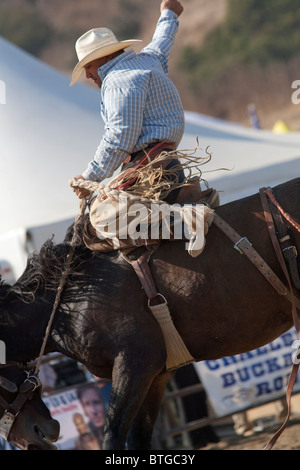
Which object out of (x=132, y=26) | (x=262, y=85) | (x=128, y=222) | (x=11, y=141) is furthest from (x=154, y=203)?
(x=132, y=26)

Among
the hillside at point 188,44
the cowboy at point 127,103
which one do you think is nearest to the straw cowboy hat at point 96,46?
the cowboy at point 127,103

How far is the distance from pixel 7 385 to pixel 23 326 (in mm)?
343

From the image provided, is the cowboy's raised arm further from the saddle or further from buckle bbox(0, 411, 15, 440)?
buckle bbox(0, 411, 15, 440)

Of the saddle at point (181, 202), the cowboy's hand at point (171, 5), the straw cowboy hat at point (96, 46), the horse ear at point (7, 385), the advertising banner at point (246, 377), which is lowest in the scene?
the advertising banner at point (246, 377)

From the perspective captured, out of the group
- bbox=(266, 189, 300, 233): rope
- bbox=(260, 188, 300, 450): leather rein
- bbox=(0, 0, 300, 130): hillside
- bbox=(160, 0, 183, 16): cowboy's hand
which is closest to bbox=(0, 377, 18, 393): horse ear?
bbox=(260, 188, 300, 450): leather rein

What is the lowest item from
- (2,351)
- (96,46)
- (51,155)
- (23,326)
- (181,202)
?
(2,351)

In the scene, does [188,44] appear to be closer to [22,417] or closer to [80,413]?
[80,413]

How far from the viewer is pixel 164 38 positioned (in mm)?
4129

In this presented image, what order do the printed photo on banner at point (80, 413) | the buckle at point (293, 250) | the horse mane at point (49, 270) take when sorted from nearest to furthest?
the buckle at point (293, 250) < the horse mane at point (49, 270) < the printed photo on banner at point (80, 413)

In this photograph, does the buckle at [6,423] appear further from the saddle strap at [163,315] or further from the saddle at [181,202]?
the saddle at [181,202]

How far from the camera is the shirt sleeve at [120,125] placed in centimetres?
353

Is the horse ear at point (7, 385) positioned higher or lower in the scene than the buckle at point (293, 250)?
lower

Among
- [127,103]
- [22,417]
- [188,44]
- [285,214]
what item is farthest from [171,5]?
[188,44]

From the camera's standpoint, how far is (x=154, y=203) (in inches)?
141
